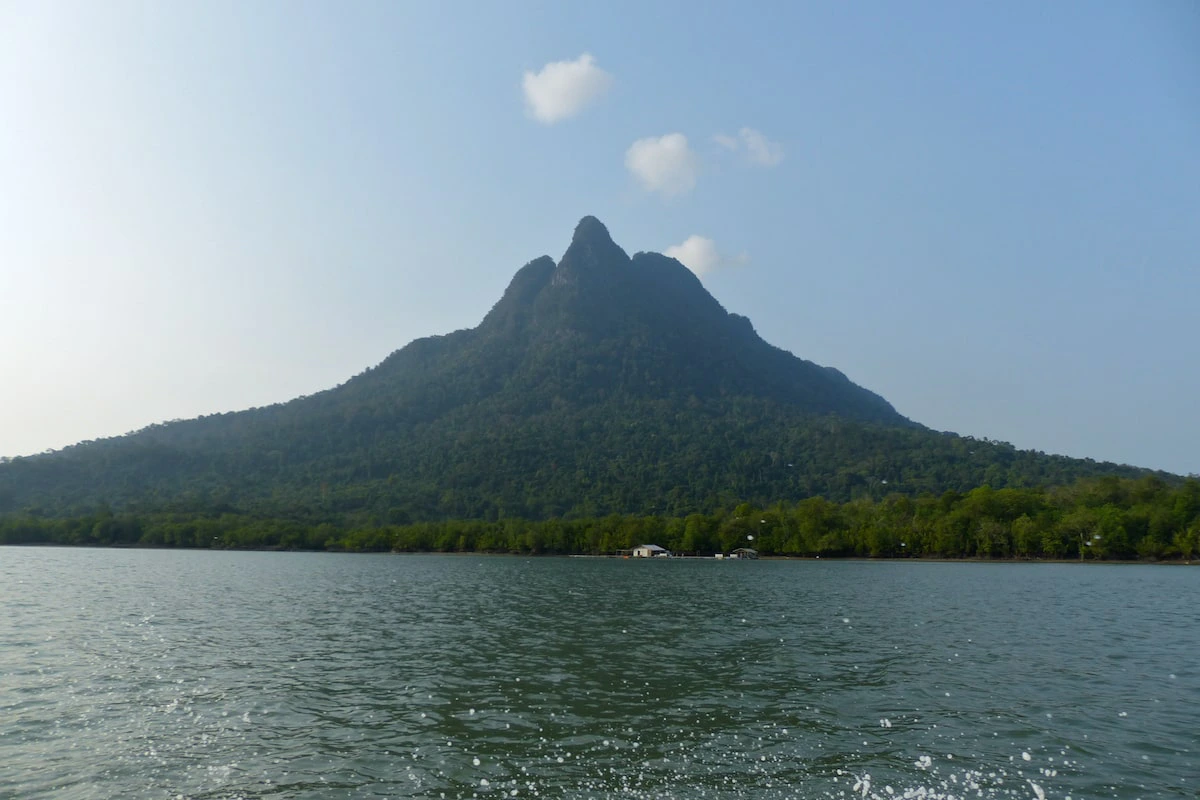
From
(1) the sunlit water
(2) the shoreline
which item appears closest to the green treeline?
(2) the shoreline

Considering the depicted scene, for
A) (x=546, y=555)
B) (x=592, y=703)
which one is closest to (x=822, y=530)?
(x=546, y=555)

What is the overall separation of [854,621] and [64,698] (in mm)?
35542

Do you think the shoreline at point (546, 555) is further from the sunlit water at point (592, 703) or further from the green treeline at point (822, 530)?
the sunlit water at point (592, 703)

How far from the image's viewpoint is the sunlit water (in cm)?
1558

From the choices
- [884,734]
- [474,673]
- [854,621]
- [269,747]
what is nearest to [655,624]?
[854,621]

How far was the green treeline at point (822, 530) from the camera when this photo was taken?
12175cm

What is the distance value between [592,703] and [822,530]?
444 feet

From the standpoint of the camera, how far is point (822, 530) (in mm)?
148625

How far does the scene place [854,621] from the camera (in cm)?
4159

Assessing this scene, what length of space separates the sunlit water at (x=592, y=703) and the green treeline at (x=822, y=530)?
91.4 meters

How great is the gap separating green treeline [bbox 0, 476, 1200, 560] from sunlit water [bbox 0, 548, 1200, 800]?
91443mm

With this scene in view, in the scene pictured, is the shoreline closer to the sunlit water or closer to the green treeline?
the green treeline

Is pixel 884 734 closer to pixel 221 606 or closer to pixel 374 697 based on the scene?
pixel 374 697

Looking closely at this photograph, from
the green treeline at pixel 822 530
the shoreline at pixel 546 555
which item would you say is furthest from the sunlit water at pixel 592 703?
the shoreline at pixel 546 555
